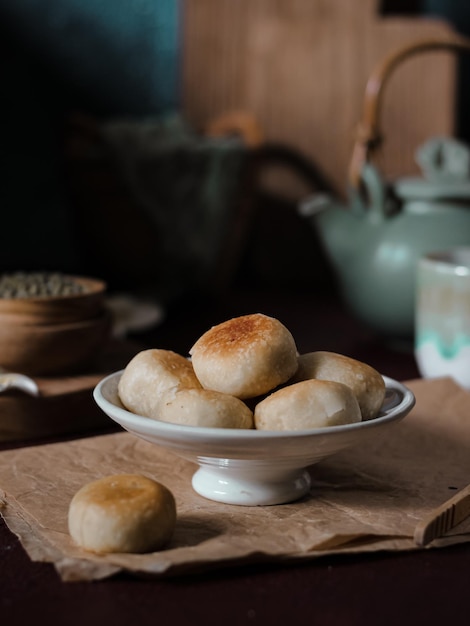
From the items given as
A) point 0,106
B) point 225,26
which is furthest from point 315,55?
point 0,106

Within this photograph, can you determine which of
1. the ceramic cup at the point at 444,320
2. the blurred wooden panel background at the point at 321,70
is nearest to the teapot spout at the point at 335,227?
the ceramic cup at the point at 444,320

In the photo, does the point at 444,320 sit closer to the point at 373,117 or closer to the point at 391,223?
the point at 391,223

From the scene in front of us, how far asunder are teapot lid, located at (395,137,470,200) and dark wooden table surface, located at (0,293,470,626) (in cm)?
58

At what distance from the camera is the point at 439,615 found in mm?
436

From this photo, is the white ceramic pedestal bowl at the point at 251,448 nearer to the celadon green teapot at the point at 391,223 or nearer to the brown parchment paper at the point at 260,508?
the brown parchment paper at the point at 260,508

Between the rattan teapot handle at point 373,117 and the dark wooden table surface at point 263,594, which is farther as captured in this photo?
the rattan teapot handle at point 373,117

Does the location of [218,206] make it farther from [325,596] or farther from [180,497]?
[325,596]

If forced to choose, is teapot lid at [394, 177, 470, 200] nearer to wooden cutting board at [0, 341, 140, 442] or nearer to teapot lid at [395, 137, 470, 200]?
teapot lid at [395, 137, 470, 200]

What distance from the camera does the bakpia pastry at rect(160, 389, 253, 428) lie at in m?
0.50

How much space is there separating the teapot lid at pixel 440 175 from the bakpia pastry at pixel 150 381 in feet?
1.78

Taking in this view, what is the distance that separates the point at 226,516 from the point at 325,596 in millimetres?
93

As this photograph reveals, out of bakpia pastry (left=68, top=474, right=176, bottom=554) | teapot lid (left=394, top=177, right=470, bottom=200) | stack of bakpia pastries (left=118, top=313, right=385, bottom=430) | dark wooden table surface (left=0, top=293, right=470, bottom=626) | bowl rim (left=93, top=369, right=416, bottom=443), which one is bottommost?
dark wooden table surface (left=0, top=293, right=470, bottom=626)

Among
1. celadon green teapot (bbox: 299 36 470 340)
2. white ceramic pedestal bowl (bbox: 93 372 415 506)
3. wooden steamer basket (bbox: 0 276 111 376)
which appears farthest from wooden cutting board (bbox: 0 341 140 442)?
celadon green teapot (bbox: 299 36 470 340)

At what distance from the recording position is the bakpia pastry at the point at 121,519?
1.51ft
